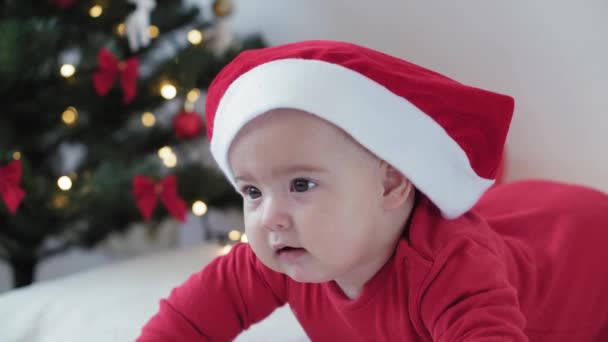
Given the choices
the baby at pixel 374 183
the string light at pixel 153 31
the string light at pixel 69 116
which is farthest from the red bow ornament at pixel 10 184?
the baby at pixel 374 183

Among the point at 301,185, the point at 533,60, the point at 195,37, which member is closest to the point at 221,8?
the point at 195,37

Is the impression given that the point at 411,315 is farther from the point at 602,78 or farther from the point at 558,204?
the point at 602,78

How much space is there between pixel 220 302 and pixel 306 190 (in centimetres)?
27

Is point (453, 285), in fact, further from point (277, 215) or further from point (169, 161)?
point (169, 161)

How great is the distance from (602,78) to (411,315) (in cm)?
77

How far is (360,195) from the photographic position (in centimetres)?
66

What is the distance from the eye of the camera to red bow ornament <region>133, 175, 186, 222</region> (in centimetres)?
131

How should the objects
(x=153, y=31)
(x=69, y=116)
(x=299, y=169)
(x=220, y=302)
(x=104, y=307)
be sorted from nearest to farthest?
(x=299, y=169) < (x=220, y=302) < (x=104, y=307) < (x=69, y=116) < (x=153, y=31)

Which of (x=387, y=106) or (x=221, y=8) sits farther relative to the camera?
(x=221, y=8)

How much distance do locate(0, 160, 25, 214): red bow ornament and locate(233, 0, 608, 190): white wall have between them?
0.84 metres

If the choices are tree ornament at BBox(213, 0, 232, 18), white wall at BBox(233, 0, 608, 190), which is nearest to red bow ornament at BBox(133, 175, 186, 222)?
tree ornament at BBox(213, 0, 232, 18)

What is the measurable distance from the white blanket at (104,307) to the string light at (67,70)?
1.29 ft

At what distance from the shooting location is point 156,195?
1.34m

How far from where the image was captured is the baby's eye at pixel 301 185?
642 mm
